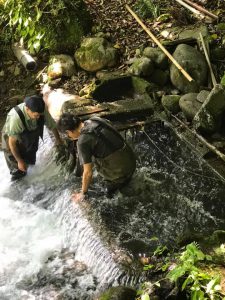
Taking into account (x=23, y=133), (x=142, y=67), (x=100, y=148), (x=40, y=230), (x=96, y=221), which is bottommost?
(x=40, y=230)

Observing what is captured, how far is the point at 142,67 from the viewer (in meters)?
8.79

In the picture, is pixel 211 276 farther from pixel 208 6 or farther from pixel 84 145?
pixel 208 6

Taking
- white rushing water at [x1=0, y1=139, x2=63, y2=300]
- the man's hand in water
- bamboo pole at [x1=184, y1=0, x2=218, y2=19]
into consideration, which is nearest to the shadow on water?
the man's hand in water

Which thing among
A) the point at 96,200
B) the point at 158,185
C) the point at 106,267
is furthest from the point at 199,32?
the point at 106,267

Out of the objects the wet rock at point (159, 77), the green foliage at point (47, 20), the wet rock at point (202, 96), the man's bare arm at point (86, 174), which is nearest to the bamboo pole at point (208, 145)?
the wet rock at point (202, 96)

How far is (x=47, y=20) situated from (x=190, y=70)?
400 centimetres

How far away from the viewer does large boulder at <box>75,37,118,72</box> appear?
9383mm

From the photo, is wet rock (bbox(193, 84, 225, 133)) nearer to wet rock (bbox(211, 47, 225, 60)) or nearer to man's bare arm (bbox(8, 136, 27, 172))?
wet rock (bbox(211, 47, 225, 60))

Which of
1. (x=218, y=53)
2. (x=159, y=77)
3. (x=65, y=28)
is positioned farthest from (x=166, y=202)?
(x=65, y=28)

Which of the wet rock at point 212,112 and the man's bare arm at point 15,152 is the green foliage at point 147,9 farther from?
the man's bare arm at point 15,152

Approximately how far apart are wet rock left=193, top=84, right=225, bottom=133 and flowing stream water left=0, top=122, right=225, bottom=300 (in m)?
0.58

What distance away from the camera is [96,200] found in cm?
624

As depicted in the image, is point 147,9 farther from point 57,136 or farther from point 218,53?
point 57,136

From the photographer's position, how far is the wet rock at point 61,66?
9.44 m
